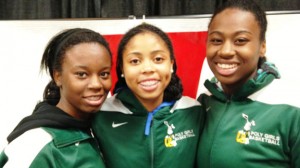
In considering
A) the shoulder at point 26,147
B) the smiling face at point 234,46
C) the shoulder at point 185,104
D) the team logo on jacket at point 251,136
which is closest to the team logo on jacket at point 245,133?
the team logo on jacket at point 251,136

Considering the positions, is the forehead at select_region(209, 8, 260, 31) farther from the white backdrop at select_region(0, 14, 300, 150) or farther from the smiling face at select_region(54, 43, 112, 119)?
the white backdrop at select_region(0, 14, 300, 150)

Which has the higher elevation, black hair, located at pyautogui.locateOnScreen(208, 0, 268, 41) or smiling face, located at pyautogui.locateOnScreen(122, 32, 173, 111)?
black hair, located at pyautogui.locateOnScreen(208, 0, 268, 41)

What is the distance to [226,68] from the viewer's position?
1254 mm

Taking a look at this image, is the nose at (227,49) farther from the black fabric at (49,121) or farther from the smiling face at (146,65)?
the black fabric at (49,121)

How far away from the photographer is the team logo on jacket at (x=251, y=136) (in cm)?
116

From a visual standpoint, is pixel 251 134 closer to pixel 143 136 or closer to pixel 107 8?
pixel 143 136

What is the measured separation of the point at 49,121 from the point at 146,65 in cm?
40

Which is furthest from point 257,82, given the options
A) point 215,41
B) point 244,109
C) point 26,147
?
point 26,147

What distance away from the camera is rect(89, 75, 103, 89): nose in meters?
1.23

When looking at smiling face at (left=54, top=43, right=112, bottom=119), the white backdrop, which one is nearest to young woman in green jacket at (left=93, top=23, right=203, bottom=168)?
smiling face at (left=54, top=43, right=112, bottom=119)

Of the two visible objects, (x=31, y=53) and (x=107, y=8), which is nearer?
(x=31, y=53)

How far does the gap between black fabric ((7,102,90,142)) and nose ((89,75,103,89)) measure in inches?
5.3

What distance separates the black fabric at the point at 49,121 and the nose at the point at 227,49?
56 centimetres

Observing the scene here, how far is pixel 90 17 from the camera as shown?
1909 mm
